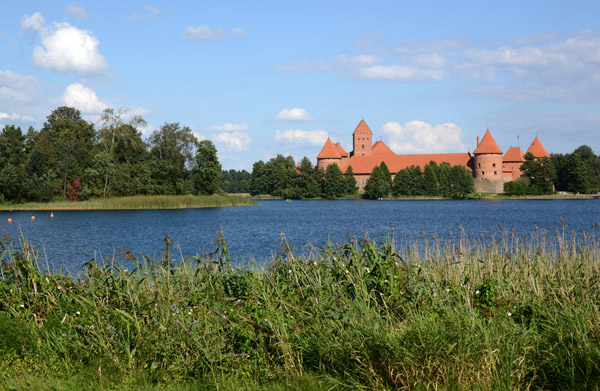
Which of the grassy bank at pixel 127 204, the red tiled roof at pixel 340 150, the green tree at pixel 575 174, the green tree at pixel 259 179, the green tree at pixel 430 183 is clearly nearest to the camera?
the grassy bank at pixel 127 204

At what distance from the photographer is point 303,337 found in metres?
4.33

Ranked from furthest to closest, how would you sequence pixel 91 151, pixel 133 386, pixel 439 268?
pixel 91 151
pixel 439 268
pixel 133 386

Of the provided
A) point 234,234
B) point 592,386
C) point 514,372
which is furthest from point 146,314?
point 234,234

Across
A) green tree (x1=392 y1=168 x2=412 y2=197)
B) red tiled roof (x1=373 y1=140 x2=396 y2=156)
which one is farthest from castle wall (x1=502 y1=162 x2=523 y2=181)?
red tiled roof (x1=373 y1=140 x2=396 y2=156)

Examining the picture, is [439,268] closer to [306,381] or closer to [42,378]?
[306,381]

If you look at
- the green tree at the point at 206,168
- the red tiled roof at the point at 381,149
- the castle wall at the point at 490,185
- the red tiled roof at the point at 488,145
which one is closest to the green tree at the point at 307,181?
the red tiled roof at the point at 381,149

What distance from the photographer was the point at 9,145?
166 feet

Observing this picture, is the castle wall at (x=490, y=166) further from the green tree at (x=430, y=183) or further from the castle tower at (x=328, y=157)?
the castle tower at (x=328, y=157)

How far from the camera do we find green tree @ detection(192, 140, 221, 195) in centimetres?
5734

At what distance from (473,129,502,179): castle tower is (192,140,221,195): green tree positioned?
46.5m

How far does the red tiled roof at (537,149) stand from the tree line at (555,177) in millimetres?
8955

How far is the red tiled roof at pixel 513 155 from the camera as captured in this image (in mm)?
89769

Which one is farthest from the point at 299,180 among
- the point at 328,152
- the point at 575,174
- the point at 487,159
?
the point at 575,174

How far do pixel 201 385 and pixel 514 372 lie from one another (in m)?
2.13
